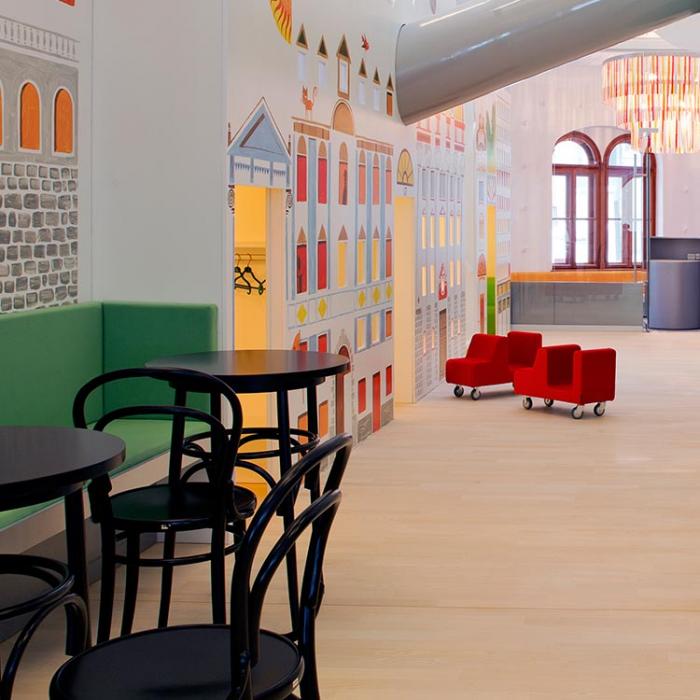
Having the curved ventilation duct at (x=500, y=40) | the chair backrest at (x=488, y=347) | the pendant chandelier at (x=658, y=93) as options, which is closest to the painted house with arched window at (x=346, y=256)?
the curved ventilation duct at (x=500, y=40)

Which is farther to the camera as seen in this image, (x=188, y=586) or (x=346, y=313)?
(x=346, y=313)

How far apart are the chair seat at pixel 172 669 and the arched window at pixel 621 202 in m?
15.7

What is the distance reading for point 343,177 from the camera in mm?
7270

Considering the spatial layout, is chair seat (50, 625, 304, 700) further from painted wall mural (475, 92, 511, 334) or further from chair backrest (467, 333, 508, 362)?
painted wall mural (475, 92, 511, 334)

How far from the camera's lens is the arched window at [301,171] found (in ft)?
21.0

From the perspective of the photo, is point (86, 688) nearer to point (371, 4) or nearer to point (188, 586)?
point (188, 586)

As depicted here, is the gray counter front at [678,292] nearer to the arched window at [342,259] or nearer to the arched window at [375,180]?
the arched window at [375,180]

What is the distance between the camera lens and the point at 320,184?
6.79m

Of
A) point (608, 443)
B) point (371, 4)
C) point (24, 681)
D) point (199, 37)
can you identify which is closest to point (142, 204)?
point (199, 37)

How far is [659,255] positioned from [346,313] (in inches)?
410

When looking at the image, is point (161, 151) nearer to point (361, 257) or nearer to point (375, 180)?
point (361, 257)

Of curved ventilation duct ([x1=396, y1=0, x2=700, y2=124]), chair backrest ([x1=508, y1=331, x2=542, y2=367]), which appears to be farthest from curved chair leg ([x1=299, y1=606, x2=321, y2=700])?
chair backrest ([x1=508, y1=331, x2=542, y2=367])

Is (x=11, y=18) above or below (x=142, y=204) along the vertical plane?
above

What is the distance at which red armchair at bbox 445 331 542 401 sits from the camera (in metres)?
9.86
